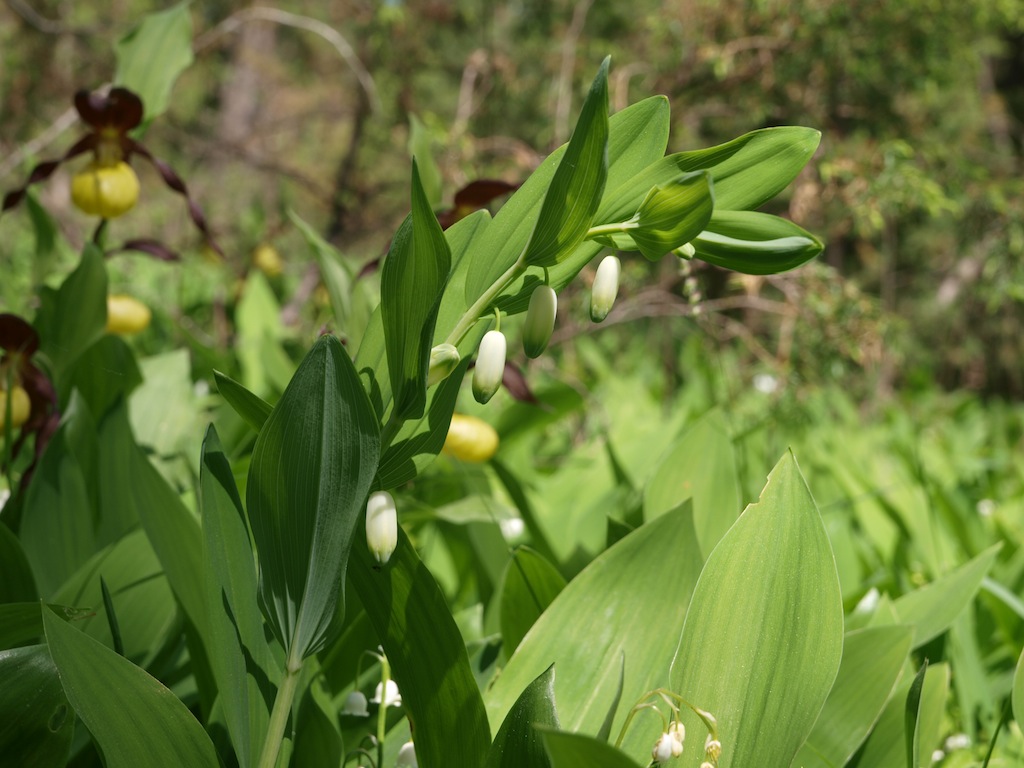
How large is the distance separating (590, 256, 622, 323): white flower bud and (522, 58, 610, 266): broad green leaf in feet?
0.08

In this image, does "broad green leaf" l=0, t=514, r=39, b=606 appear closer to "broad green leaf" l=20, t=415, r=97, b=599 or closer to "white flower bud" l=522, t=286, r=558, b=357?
"broad green leaf" l=20, t=415, r=97, b=599

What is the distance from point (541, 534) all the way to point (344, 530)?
0.57m

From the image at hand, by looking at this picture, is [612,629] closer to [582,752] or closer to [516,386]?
[582,752]

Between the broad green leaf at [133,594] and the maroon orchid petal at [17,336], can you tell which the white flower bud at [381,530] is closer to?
the broad green leaf at [133,594]

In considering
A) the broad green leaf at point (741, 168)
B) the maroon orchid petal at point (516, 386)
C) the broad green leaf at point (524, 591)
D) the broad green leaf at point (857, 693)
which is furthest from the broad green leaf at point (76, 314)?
the broad green leaf at point (857, 693)

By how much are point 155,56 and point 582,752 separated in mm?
1070

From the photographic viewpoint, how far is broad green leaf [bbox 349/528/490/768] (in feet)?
1.68

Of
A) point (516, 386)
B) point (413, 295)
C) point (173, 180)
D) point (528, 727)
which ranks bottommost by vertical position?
point (516, 386)

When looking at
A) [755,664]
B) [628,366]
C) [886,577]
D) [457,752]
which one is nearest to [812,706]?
[755,664]

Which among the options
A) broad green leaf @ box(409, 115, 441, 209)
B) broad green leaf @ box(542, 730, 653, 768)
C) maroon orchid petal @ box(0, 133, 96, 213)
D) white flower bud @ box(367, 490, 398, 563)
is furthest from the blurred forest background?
broad green leaf @ box(542, 730, 653, 768)

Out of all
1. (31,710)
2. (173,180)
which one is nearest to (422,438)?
(31,710)

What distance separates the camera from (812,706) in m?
0.50

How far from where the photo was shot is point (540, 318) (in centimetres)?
49

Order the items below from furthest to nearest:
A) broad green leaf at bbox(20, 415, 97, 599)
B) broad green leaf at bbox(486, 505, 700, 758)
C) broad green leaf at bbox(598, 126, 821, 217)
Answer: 1. broad green leaf at bbox(20, 415, 97, 599)
2. broad green leaf at bbox(486, 505, 700, 758)
3. broad green leaf at bbox(598, 126, 821, 217)
